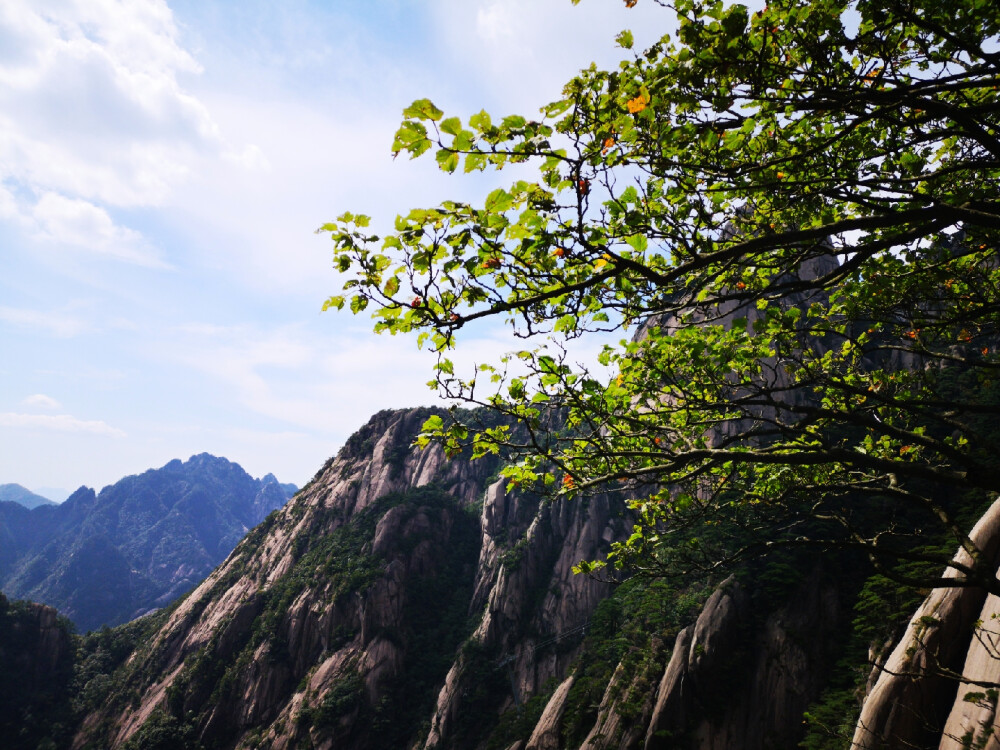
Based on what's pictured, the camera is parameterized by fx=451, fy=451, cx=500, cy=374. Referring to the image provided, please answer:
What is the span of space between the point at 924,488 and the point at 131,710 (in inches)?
2993

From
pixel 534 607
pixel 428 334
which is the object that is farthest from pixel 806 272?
pixel 428 334

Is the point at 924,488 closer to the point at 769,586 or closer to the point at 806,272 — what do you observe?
the point at 769,586

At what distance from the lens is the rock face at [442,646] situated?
2066cm

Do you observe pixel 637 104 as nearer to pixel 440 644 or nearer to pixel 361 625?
pixel 361 625

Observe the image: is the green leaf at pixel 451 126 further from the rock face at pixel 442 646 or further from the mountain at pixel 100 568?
the mountain at pixel 100 568

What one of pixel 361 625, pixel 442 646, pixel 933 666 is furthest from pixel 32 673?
pixel 933 666

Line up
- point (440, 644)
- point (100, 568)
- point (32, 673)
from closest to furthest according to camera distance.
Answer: point (440, 644) < point (32, 673) < point (100, 568)

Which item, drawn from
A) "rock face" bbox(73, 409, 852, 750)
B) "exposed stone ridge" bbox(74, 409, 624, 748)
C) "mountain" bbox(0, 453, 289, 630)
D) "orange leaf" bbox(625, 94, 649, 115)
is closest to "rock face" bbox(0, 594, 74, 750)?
"rock face" bbox(73, 409, 852, 750)

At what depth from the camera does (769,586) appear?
2283cm

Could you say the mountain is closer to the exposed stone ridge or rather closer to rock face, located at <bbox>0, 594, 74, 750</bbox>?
rock face, located at <bbox>0, 594, 74, 750</bbox>

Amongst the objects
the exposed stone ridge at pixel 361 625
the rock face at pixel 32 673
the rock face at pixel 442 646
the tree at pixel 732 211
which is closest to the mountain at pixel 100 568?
the rock face at pixel 32 673

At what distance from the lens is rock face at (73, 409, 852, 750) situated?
20.7m

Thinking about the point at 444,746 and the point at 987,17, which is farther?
the point at 444,746

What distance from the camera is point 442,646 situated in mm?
46688
